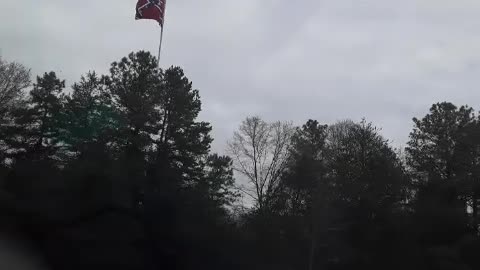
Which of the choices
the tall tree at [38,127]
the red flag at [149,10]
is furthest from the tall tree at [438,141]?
the tall tree at [38,127]

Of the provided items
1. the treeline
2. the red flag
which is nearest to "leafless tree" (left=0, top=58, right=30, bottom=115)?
the treeline

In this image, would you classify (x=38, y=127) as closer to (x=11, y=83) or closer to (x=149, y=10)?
(x=11, y=83)

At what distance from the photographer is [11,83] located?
4759cm

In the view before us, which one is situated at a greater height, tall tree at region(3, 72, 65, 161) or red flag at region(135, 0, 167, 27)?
red flag at region(135, 0, 167, 27)

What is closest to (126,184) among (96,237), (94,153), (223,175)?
(94,153)

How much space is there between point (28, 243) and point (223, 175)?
73.9 feet

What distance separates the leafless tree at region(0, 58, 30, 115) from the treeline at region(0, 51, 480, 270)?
106mm

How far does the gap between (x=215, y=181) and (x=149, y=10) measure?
1692cm

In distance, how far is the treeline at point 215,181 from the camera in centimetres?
3569

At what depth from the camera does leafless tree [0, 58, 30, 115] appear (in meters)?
46.9

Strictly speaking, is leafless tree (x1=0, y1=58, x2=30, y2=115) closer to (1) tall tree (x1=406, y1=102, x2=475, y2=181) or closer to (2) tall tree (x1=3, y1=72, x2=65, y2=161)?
(2) tall tree (x1=3, y1=72, x2=65, y2=161)

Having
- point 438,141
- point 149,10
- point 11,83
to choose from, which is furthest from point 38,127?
point 438,141

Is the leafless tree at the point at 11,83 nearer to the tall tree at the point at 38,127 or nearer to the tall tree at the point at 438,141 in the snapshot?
the tall tree at the point at 38,127

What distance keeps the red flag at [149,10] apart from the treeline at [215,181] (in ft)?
28.5
